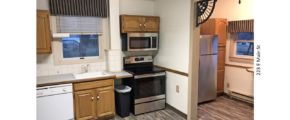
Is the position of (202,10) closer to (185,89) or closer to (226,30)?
(185,89)

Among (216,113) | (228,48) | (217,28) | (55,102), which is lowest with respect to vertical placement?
(216,113)

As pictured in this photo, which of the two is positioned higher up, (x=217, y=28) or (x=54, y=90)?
(x=217, y=28)

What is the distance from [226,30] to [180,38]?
169 centimetres

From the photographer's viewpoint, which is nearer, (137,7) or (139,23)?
(139,23)

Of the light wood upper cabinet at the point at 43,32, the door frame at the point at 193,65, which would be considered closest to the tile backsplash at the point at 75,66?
the light wood upper cabinet at the point at 43,32

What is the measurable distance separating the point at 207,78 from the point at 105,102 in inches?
86.5

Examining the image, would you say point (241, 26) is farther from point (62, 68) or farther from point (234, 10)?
point (62, 68)

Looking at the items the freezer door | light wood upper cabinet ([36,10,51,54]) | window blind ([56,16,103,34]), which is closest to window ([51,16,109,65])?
window blind ([56,16,103,34])

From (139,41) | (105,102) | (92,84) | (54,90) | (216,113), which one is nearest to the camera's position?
(54,90)

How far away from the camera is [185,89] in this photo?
3365mm

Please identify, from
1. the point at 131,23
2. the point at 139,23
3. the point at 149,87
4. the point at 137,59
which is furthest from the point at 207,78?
the point at 131,23

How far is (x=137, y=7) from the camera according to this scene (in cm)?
406

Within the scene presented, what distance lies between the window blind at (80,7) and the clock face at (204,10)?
5.62 ft
